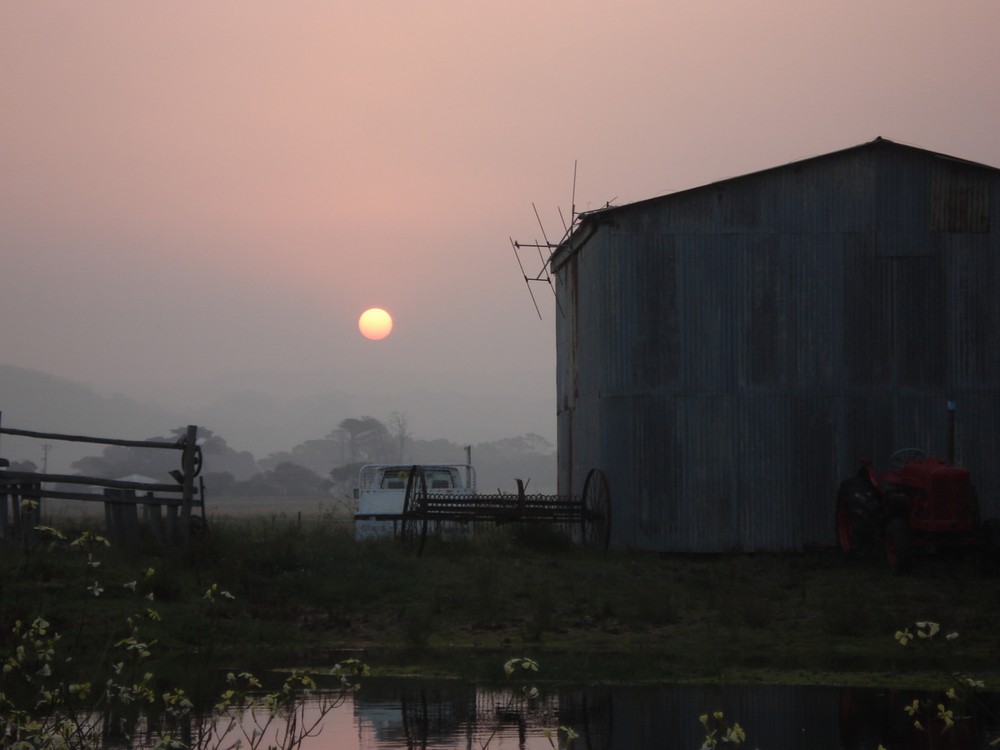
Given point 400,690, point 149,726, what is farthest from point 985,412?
→ point 149,726

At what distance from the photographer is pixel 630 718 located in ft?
31.3

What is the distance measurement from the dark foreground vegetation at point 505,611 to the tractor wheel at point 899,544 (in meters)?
0.33

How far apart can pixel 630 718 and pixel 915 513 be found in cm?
1204

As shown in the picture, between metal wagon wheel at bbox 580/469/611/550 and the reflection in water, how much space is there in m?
13.0

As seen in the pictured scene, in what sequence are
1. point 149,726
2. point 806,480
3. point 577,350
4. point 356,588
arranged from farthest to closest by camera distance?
point 577,350, point 806,480, point 356,588, point 149,726

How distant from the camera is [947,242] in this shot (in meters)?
23.9

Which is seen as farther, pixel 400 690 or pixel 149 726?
pixel 400 690

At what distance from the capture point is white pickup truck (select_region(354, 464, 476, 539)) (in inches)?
1016

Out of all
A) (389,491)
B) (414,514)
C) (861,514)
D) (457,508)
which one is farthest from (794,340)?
(389,491)

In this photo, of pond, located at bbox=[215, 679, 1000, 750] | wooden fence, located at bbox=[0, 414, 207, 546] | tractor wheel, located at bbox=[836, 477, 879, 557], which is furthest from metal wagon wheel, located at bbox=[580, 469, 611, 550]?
pond, located at bbox=[215, 679, 1000, 750]

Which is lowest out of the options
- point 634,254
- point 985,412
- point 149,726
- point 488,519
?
point 149,726

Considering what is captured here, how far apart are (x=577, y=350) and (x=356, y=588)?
1170 cm

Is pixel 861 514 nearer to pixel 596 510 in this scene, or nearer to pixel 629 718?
pixel 596 510

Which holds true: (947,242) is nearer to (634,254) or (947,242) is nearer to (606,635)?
(634,254)
